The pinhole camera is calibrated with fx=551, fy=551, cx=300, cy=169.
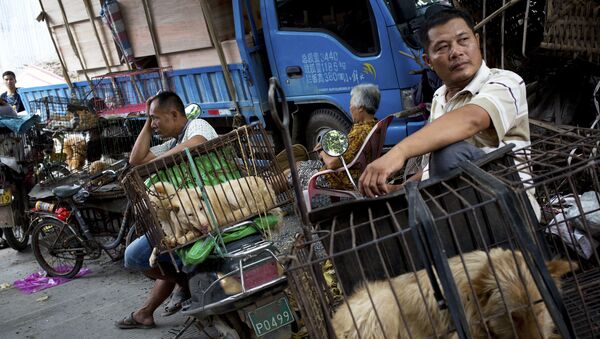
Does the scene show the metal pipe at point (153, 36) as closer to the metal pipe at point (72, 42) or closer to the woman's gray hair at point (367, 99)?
the metal pipe at point (72, 42)

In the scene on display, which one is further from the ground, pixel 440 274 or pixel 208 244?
pixel 440 274

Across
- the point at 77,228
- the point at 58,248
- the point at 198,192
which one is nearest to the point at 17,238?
the point at 58,248

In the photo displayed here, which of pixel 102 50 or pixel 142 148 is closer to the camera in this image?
pixel 142 148

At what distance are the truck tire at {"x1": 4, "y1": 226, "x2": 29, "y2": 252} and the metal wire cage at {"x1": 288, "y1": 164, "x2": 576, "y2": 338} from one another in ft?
21.9

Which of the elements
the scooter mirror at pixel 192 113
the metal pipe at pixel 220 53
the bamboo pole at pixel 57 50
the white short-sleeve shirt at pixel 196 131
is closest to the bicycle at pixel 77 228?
the scooter mirror at pixel 192 113

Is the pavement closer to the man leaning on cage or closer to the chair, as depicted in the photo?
the chair

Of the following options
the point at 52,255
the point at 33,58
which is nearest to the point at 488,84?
the point at 52,255

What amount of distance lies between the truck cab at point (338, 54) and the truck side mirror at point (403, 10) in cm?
1

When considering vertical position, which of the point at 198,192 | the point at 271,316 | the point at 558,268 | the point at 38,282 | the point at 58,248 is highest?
the point at 558,268

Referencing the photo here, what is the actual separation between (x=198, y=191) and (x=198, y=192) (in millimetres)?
13

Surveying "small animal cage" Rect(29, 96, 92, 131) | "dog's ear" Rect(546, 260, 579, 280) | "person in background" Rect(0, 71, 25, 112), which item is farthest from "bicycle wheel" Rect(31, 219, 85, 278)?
"person in background" Rect(0, 71, 25, 112)

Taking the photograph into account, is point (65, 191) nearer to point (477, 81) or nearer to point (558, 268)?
point (477, 81)

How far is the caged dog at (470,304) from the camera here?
1.49m

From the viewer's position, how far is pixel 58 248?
6.05 m
